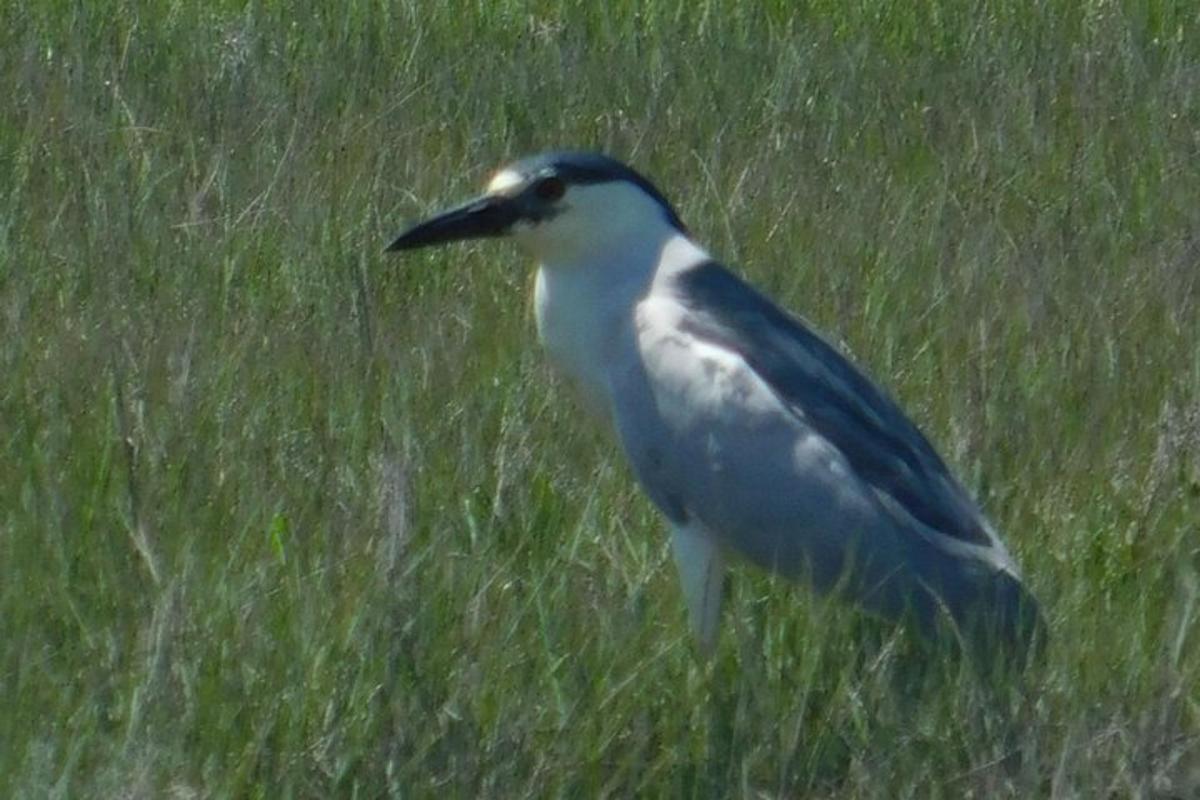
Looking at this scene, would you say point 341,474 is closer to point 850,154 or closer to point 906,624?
point 906,624

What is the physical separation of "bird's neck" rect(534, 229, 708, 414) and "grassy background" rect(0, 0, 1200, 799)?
19 cm

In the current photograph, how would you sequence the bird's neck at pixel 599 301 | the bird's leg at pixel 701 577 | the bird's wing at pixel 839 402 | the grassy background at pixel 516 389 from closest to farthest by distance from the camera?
1. the grassy background at pixel 516 389
2. the bird's leg at pixel 701 577
3. the bird's wing at pixel 839 402
4. the bird's neck at pixel 599 301

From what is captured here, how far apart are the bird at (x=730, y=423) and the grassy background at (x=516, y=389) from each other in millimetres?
113

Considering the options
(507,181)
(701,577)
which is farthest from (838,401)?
(507,181)

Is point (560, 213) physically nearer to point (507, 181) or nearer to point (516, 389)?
point (507, 181)

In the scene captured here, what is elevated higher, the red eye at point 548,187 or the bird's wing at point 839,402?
the red eye at point 548,187

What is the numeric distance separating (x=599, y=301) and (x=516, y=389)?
413mm

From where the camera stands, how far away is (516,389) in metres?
5.31

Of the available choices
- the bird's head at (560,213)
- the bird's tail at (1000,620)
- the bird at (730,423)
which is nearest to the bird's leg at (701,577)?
the bird at (730,423)

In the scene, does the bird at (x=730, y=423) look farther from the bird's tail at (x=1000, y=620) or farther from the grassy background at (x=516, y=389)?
the grassy background at (x=516, y=389)

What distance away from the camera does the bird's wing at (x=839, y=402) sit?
14.5 ft

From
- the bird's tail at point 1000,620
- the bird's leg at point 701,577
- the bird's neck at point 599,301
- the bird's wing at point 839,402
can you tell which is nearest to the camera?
the bird's tail at point 1000,620

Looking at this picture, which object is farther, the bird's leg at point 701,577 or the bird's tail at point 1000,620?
the bird's leg at point 701,577

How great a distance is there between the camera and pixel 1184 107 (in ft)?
25.1
